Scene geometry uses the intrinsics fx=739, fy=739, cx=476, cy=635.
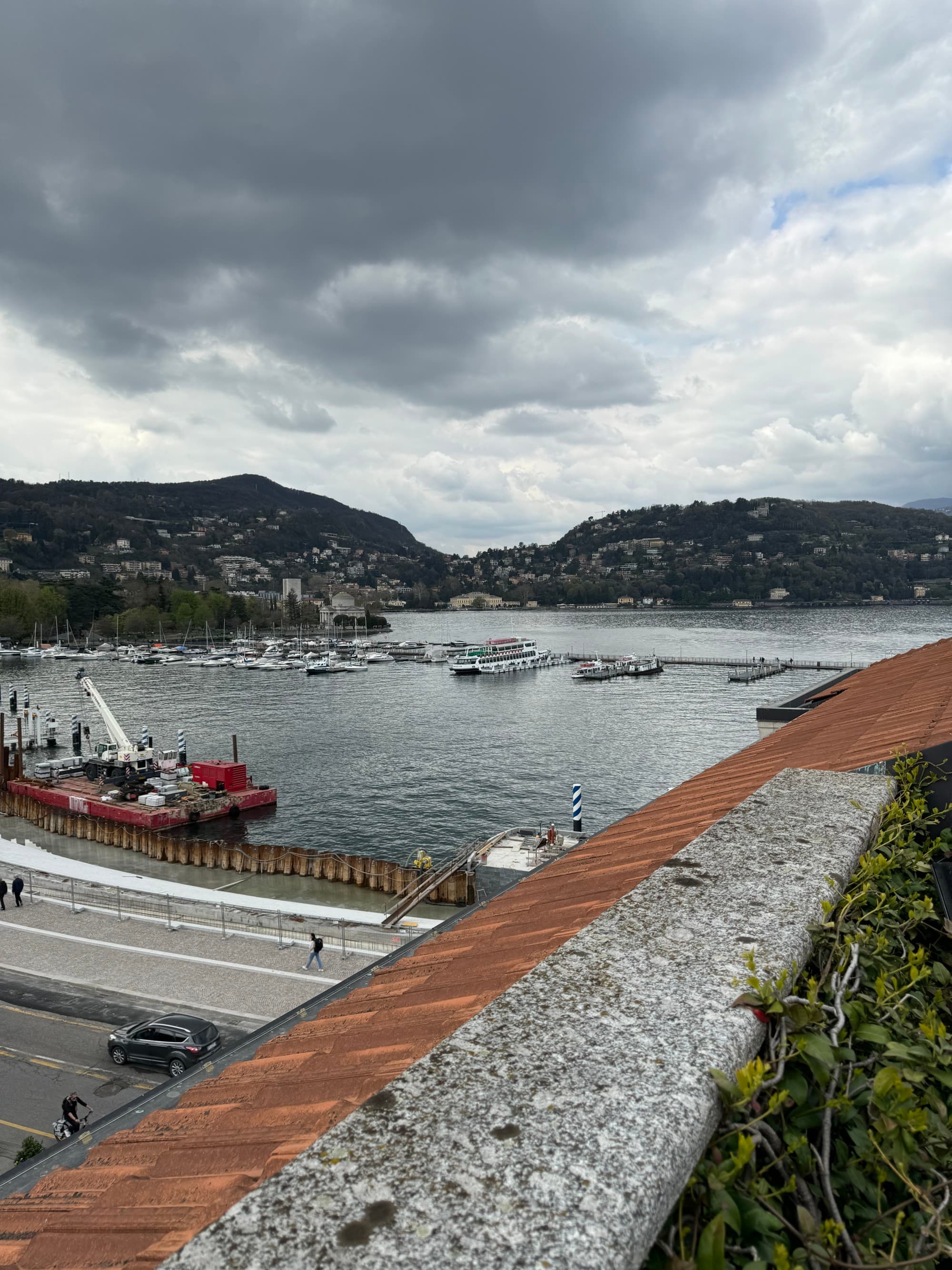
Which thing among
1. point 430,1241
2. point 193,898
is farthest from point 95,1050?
point 430,1241

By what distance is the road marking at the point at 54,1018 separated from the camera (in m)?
12.0

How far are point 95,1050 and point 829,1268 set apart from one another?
13118 mm

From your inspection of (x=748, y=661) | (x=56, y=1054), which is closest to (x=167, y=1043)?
(x=56, y=1054)

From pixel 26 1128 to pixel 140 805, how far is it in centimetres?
2257

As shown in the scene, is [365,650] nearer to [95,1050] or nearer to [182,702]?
[182,702]

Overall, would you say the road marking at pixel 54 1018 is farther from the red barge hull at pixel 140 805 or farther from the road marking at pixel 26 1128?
the red barge hull at pixel 140 805

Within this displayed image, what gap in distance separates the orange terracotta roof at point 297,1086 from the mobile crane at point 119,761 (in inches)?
1352

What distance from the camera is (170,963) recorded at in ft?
47.1

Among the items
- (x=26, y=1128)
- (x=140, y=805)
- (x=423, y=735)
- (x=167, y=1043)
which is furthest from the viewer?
(x=423, y=735)

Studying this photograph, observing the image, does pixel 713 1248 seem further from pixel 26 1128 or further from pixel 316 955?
pixel 316 955

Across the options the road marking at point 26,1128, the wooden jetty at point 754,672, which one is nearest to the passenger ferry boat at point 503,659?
the wooden jetty at point 754,672

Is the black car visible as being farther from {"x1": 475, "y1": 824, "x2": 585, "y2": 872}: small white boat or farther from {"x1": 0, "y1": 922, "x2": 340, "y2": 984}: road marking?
{"x1": 475, "y1": 824, "x2": 585, "y2": 872}: small white boat

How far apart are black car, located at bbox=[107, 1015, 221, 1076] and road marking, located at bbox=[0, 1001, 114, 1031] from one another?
120cm

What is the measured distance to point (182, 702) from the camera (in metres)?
63.6
